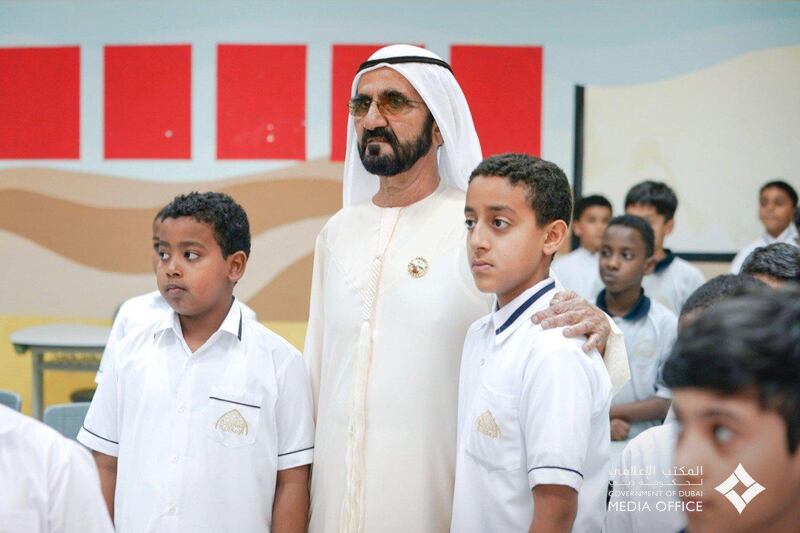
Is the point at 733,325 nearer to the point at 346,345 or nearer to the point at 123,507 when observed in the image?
the point at 346,345

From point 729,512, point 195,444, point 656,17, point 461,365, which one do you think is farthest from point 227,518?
point 656,17

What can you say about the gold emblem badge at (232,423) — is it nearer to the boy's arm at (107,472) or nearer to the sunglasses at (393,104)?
the boy's arm at (107,472)

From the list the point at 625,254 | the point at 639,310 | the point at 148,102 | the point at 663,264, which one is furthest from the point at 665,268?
the point at 148,102

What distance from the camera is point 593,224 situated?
4891 millimetres

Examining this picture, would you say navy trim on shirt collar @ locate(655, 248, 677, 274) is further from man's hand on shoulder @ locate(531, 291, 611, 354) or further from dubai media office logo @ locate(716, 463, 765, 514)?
dubai media office logo @ locate(716, 463, 765, 514)

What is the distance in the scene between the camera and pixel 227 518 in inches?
74.6

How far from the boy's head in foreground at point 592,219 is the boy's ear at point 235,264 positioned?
3.09 m

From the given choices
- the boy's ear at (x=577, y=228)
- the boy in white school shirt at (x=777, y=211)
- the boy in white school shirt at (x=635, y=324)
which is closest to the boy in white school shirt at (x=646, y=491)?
the boy in white school shirt at (x=635, y=324)

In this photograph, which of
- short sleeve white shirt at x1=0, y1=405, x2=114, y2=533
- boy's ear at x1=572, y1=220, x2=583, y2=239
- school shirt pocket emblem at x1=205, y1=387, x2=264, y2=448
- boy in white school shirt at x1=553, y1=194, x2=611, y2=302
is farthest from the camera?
boy's ear at x1=572, y1=220, x2=583, y2=239

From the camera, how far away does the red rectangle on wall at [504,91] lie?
512 centimetres

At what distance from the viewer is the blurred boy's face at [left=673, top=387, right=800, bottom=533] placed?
80 centimetres

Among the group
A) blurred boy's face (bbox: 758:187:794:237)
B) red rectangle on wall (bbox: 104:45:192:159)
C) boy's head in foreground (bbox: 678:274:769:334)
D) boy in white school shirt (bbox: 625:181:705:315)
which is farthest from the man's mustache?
blurred boy's face (bbox: 758:187:794:237)

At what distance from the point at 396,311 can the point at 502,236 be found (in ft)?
1.27

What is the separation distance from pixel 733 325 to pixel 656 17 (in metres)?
4.72
